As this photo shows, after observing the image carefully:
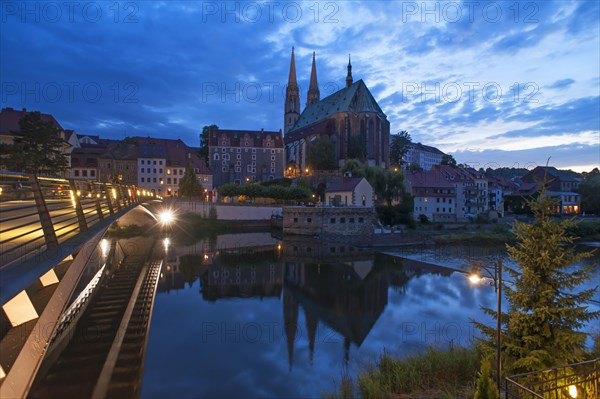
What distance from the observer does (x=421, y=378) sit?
12023 mm

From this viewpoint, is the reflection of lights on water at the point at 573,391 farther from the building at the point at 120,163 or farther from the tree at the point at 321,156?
the building at the point at 120,163

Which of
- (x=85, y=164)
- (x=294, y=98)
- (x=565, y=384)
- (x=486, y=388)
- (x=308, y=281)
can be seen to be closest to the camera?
(x=486, y=388)

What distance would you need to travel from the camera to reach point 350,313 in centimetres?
2206

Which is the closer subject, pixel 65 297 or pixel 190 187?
pixel 65 297

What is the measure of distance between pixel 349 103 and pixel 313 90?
31.1 meters

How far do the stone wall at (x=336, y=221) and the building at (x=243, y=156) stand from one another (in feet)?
129

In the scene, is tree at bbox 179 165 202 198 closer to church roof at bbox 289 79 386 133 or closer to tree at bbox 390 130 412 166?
church roof at bbox 289 79 386 133

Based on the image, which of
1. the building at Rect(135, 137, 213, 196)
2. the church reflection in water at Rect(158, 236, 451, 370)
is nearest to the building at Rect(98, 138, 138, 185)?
the building at Rect(135, 137, 213, 196)

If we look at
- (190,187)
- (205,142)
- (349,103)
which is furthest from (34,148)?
(349,103)

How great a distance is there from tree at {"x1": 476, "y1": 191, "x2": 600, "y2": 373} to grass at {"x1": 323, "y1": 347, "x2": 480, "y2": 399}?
5.76 ft

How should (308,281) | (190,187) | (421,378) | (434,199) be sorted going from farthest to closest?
(434,199)
(190,187)
(308,281)
(421,378)

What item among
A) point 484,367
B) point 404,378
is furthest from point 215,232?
point 484,367

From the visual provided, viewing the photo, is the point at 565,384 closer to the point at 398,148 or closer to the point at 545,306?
the point at 545,306

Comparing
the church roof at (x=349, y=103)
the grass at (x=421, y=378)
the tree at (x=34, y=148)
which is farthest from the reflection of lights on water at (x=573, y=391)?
the church roof at (x=349, y=103)
